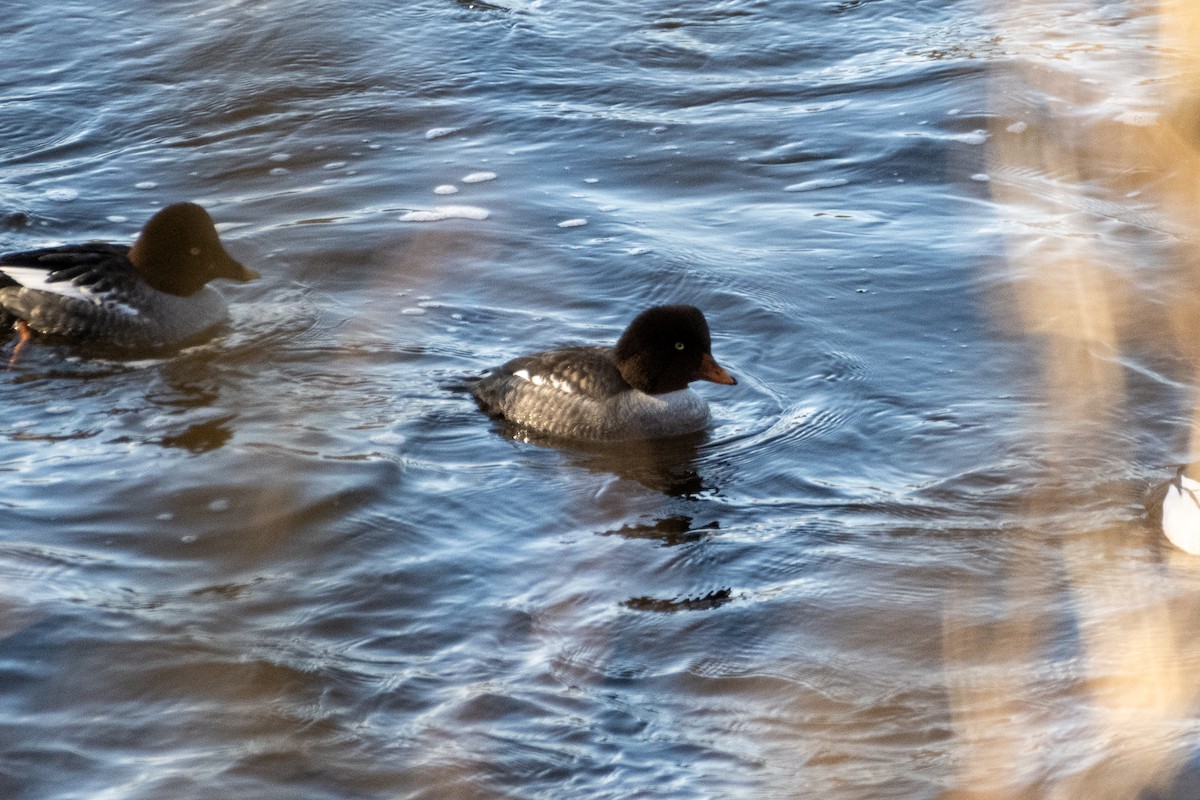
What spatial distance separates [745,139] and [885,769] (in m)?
8.50

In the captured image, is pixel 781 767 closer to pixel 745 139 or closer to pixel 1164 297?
pixel 1164 297

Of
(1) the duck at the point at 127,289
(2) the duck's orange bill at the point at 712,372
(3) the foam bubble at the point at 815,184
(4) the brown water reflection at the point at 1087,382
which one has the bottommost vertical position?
(4) the brown water reflection at the point at 1087,382

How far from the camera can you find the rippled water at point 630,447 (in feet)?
19.5

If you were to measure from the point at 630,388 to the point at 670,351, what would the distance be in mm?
320

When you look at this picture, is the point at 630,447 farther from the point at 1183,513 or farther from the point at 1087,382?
the point at 1183,513

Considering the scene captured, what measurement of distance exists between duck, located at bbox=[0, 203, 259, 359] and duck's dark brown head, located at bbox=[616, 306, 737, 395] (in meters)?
3.15

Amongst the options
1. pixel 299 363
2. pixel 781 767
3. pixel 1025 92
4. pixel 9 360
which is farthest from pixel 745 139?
pixel 781 767

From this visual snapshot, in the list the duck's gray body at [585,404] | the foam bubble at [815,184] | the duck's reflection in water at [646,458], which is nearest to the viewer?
the duck's reflection in water at [646,458]

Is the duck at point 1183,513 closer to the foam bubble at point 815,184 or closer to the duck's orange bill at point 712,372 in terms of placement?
the duck's orange bill at point 712,372

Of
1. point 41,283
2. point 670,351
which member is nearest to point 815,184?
point 670,351

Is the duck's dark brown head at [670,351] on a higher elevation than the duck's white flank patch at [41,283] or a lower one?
lower

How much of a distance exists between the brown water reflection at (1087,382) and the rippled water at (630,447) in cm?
3

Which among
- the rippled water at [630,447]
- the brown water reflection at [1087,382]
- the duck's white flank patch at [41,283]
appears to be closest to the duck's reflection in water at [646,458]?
the rippled water at [630,447]

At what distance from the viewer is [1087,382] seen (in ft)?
30.1
